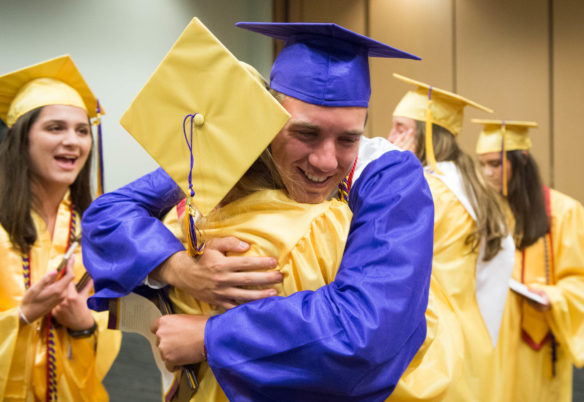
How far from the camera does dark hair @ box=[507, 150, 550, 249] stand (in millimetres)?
3154

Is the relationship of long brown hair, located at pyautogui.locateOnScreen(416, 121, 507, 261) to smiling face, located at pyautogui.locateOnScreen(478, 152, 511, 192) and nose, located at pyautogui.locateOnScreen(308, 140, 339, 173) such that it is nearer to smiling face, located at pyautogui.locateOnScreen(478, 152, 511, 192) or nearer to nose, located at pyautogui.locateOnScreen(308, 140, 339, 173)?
smiling face, located at pyautogui.locateOnScreen(478, 152, 511, 192)

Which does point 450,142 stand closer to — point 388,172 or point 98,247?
point 388,172

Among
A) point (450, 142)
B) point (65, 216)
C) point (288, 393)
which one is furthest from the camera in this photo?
point (450, 142)

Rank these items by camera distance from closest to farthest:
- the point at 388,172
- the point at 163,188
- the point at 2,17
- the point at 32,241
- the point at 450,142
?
1. the point at 388,172
2. the point at 163,188
3. the point at 32,241
4. the point at 450,142
5. the point at 2,17

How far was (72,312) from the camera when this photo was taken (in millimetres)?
1954

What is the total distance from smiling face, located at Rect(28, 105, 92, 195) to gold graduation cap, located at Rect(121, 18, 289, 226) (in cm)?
122

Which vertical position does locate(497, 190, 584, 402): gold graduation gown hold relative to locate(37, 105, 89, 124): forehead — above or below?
below

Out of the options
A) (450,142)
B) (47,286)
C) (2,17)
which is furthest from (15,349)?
(2,17)

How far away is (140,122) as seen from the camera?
3.22 feet

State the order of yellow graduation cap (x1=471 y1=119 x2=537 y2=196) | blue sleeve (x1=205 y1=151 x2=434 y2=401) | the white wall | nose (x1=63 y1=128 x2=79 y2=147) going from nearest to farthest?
blue sleeve (x1=205 y1=151 x2=434 y2=401), nose (x1=63 y1=128 x2=79 y2=147), yellow graduation cap (x1=471 y1=119 x2=537 y2=196), the white wall

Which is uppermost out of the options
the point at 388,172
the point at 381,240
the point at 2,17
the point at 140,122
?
the point at 2,17

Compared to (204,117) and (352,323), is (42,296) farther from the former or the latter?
(352,323)

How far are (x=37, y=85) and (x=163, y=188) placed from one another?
3.59 ft

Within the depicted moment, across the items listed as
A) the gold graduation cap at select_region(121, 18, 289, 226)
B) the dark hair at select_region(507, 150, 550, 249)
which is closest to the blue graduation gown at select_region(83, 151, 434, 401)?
the gold graduation cap at select_region(121, 18, 289, 226)
